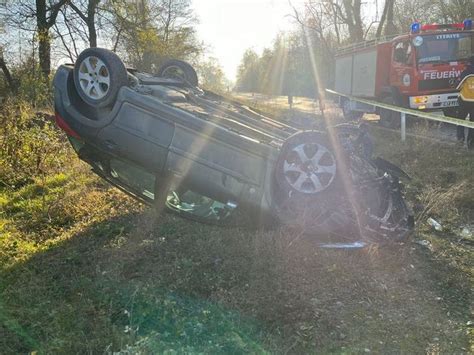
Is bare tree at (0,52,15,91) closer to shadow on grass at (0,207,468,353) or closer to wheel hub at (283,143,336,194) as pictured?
shadow on grass at (0,207,468,353)

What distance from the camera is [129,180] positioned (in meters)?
4.71

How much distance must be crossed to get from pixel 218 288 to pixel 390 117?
1073 centimetres

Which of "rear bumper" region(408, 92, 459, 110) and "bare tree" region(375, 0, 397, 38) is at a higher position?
"bare tree" region(375, 0, 397, 38)

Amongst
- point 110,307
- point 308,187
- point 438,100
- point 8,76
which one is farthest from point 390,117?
point 8,76

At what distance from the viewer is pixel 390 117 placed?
12.7m

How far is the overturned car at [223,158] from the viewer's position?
3.77 meters

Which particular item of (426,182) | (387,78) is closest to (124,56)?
(387,78)

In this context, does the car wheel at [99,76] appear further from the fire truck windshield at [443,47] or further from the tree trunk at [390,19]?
the tree trunk at [390,19]

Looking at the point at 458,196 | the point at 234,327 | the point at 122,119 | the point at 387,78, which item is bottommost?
the point at 234,327

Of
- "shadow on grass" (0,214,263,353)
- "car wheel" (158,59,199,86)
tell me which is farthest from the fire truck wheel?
"shadow on grass" (0,214,263,353)

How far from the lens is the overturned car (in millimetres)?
3770

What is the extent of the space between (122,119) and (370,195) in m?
2.43

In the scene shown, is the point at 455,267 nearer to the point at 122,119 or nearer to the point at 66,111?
the point at 122,119

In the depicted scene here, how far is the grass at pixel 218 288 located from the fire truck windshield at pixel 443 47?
8.11 m
